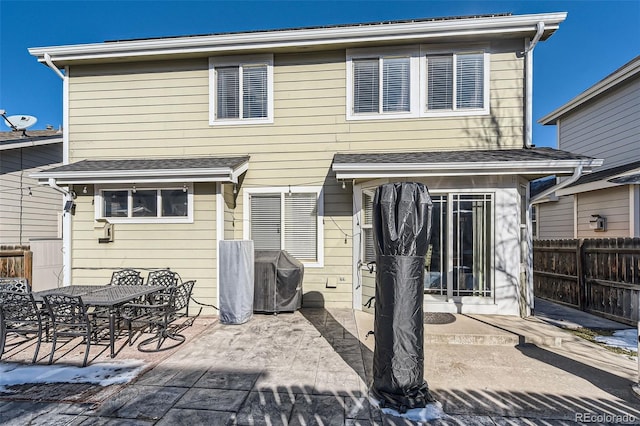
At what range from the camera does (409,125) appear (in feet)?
20.7

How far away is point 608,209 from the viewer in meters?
8.28

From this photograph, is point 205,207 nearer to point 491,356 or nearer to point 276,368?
point 276,368

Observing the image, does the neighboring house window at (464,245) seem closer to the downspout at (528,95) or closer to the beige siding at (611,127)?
the downspout at (528,95)

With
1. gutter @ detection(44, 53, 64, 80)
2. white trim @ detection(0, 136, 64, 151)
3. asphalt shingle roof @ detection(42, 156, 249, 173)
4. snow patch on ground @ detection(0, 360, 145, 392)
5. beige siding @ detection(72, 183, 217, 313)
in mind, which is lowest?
snow patch on ground @ detection(0, 360, 145, 392)

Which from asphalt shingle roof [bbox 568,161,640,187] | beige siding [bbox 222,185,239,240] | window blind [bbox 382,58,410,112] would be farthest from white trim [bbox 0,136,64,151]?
asphalt shingle roof [bbox 568,161,640,187]

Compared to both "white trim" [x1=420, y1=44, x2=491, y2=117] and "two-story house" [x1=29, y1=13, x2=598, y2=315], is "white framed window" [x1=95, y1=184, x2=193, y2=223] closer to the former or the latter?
"two-story house" [x1=29, y1=13, x2=598, y2=315]

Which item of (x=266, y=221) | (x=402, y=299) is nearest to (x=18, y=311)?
(x=266, y=221)

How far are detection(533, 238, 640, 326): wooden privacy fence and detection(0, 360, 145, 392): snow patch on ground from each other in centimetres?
796

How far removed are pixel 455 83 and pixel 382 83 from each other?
4.76ft

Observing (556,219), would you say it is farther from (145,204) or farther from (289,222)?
(145,204)

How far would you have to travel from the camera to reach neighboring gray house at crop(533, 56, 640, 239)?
7.67 m

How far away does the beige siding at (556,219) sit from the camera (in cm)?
1006

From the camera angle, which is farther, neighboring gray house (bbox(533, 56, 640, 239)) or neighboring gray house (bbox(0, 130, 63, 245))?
neighboring gray house (bbox(0, 130, 63, 245))

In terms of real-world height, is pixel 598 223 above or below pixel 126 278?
above
